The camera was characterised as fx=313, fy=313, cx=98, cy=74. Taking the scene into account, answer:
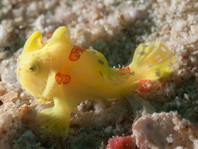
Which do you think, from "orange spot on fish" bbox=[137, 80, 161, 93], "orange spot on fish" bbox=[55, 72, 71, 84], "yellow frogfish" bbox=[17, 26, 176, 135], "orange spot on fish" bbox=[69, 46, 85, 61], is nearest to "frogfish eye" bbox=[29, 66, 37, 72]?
"yellow frogfish" bbox=[17, 26, 176, 135]

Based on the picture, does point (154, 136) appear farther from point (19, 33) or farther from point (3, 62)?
point (19, 33)

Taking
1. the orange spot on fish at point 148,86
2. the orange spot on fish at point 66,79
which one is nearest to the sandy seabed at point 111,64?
the orange spot on fish at point 148,86

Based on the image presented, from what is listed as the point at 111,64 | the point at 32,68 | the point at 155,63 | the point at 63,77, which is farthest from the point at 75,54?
the point at 111,64

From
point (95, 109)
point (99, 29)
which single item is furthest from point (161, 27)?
point (95, 109)

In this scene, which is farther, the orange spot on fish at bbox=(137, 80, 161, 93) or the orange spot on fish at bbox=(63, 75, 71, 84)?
the orange spot on fish at bbox=(137, 80, 161, 93)

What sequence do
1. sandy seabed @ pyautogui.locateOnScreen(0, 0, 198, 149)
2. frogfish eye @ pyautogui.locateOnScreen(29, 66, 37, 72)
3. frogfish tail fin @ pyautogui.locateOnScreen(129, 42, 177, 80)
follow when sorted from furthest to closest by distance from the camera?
frogfish tail fin @ pyautogui.locateOnScreen(129, 42, 177, 80)
frogfish eye @ pyautogui.locateOnScreen(29, 66, 37, 72)
sandy seabed @ pyautogui.locateOnScreen(0, 0, 198, 149)

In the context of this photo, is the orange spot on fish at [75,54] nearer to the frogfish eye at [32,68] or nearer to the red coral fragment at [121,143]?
the frogfish eye at [32,68]

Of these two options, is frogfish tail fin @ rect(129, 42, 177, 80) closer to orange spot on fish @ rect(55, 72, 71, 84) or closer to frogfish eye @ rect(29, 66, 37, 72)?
orange spot on fish @ rect(55, 72, 71, 84)
